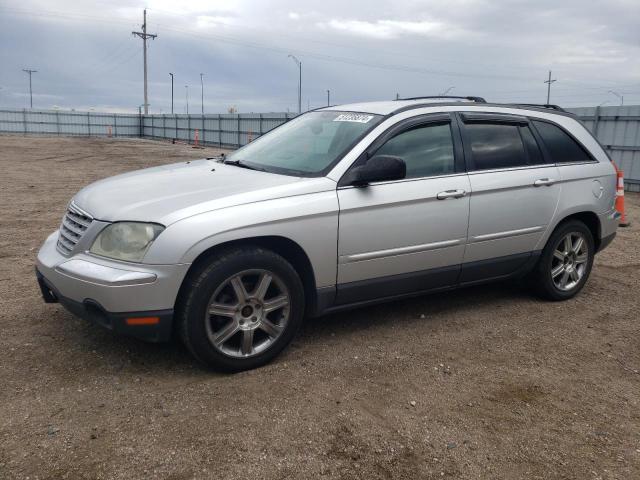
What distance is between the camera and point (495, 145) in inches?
187

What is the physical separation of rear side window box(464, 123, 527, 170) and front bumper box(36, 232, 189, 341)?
2510mm

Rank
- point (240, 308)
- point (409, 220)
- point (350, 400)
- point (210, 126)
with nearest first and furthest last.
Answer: point (350, 400) < point (240, 308) < point (409, 220) < point (210, 126)

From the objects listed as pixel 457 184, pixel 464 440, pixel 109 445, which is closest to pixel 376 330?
pixel 457 184

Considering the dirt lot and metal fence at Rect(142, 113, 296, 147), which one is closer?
the dirt lot

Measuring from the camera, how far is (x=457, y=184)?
173 inches

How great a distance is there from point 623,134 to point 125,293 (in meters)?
14.2

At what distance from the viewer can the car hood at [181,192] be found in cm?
345

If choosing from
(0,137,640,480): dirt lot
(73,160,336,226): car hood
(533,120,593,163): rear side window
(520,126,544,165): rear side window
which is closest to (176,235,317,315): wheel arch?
(73,160,336,226): car hood

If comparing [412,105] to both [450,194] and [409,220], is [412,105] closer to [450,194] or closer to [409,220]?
[450,194]

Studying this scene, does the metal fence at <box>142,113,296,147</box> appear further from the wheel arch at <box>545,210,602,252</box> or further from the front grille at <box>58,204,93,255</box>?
the front grille at <box>58,204,93,255</box>

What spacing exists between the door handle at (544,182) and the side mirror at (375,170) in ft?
4.95

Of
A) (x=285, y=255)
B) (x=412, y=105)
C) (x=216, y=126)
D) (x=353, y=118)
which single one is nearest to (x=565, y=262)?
(x=412, y=105)

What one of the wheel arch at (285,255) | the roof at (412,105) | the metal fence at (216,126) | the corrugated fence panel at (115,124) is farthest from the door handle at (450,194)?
the corrugated fence panel at (115,124)

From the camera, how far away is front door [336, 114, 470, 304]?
395 centimetres
